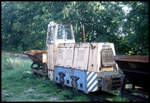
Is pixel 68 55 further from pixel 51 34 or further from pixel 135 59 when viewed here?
pixel 135 59

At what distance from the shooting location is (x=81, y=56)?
29.0ft

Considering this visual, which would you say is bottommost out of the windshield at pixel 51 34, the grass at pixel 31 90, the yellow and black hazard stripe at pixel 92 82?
the grass at pixel 31 90

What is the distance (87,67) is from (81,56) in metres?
0.69

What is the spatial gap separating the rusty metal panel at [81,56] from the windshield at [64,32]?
2126mm

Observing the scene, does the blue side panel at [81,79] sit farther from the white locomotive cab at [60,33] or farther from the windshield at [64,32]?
the windshield at [64,32]

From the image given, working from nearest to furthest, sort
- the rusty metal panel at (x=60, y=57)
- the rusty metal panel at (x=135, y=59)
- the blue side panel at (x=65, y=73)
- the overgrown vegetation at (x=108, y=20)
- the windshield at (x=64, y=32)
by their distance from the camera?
the rusty metal panel at (x=135, y=59)
the blue side panel at (x=65, y=73)
the rusty metal panel at (x=60, y=57)
the overgrown vegetation at (x=108, y=20)
the windshield at (x=64, y=32)

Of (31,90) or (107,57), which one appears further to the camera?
(31,90)

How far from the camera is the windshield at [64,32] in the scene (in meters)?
11.2

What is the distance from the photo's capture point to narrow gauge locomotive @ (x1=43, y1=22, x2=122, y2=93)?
8.06 meters

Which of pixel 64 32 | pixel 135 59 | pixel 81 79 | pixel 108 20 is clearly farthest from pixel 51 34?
pixel 135 59

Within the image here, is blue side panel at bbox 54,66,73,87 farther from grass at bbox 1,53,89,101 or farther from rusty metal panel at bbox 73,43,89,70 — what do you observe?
rusty metal panel at bbox 73,43,89,70

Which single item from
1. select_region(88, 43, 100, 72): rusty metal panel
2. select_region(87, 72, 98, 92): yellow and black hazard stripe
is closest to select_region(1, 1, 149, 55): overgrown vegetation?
select_region(88, 43, 100, 72): rusty metal panel

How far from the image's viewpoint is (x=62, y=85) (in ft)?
32.6

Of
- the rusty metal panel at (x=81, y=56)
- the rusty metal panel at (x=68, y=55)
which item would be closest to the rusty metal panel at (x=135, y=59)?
the rusty metal panel at (x=81, y=56)
